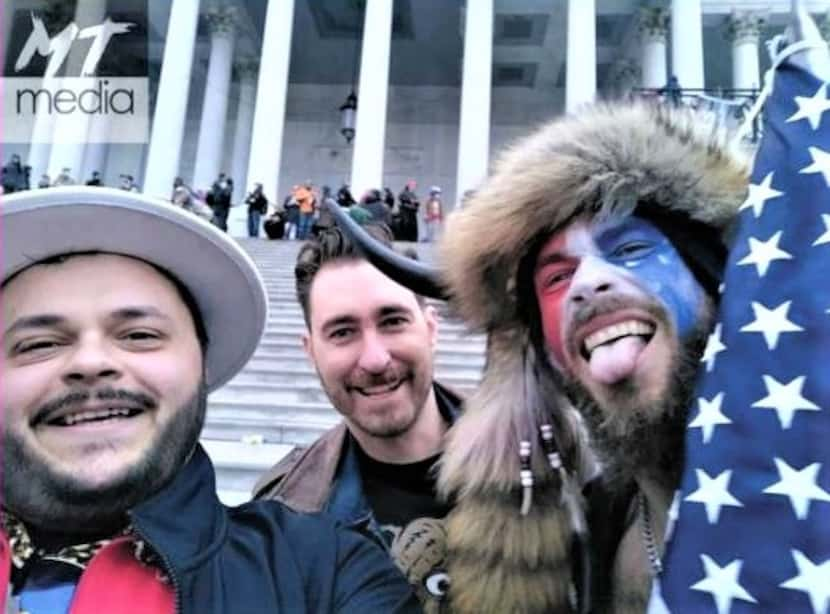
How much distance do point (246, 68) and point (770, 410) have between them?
28.4 metres

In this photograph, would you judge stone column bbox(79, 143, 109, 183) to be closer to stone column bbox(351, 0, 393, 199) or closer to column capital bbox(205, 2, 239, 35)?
column capital bbox(205, 2, 239, 35)

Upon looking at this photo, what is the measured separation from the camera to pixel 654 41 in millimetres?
23578

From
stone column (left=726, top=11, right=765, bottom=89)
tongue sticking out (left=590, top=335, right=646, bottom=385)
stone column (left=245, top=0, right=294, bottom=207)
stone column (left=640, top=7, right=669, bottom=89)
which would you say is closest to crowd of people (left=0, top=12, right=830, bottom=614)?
tongue sticking out (left=590, top=335, right=646, bottom=385)

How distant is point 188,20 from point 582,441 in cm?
2354

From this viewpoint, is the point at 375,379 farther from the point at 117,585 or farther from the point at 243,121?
the point at 243,121

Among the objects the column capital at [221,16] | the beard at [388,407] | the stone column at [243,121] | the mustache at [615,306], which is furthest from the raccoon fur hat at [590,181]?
the column capital at [221,16]

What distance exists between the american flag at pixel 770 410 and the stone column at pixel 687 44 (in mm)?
21013

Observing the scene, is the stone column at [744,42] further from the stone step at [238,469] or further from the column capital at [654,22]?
the stone step at [238,469]

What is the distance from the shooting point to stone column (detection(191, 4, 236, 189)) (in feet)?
77.9

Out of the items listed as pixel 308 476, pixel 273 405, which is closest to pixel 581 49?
pixel 273 405

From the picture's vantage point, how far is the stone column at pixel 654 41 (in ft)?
76.1

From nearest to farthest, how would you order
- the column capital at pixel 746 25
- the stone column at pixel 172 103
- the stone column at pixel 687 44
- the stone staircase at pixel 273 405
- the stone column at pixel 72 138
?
the stone staircase at pixel 273 405 → the stone column at pixel 687 44 → the stone column at pixel 172 103 → the stone column at pixel 72 138 → the column capital at pixel 746 25

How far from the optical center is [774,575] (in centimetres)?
117

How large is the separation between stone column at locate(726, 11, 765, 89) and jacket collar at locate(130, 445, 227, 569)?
2444cm
